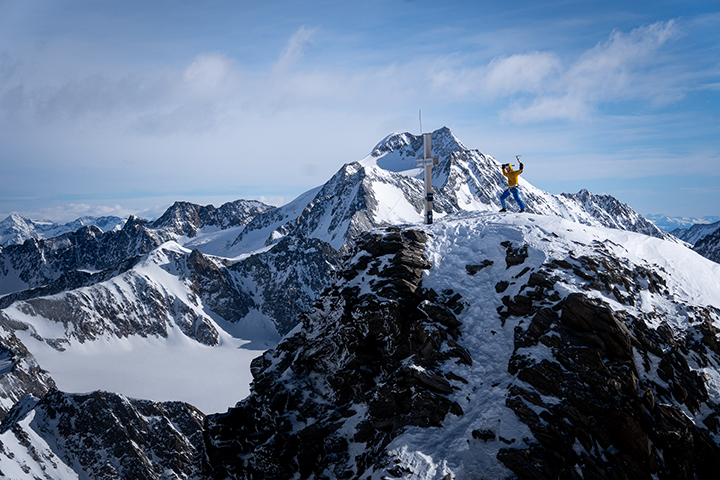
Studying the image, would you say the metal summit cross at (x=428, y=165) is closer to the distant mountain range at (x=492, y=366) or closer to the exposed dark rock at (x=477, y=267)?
the distant mountain range at (x=492, y=366)

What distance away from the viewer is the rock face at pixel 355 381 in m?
28.8

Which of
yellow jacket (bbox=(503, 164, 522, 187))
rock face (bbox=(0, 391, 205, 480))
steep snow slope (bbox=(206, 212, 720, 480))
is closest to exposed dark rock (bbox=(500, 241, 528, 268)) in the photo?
steep snow slope (bbox=(206, 212, 720, 480))

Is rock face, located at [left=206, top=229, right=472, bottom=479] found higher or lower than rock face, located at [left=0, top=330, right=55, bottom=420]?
higher

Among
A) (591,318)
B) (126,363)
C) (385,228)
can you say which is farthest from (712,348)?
(126,363)

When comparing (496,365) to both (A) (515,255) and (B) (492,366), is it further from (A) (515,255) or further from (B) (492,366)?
(A) (515,255)

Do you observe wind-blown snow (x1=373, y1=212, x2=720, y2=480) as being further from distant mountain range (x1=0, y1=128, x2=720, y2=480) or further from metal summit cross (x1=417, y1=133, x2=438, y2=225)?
metal summit cross (x1=417, y1=133, x2=438, y2=225)

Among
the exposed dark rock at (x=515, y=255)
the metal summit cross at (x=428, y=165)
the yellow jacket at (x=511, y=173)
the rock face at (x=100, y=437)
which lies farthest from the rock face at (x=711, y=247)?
the rock face at (x=100, y=437)

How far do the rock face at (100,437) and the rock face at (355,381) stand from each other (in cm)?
7762

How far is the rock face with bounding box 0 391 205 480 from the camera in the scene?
10100 centimetres

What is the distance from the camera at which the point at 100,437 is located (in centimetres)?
10806

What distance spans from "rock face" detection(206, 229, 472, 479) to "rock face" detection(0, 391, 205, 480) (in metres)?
77.6

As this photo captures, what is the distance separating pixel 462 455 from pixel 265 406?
1738 cm

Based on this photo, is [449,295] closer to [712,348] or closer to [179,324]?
[712,348]

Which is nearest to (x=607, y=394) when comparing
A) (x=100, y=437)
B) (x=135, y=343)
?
(x=100, y=437)
